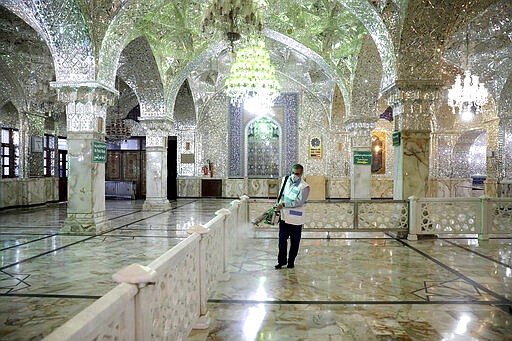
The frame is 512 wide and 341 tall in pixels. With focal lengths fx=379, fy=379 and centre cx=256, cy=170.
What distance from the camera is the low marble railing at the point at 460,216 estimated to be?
5.85 m

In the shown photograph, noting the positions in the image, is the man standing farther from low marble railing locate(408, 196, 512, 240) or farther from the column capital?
the column capital

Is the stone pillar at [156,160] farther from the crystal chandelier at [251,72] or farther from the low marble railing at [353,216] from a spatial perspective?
the low marble railing at [353,216]

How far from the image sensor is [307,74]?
1279 cm

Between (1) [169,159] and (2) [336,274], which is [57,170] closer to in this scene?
(1) [169,159]

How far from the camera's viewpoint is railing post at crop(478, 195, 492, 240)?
5.83 meters

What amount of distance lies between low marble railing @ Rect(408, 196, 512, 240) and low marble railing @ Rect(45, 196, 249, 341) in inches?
150

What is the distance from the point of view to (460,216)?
19.5 ft

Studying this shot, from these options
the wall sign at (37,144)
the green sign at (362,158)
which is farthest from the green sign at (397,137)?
the wall sign at (37,144)

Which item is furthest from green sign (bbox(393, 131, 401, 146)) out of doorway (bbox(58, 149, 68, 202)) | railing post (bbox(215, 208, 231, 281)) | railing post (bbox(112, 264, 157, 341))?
doorway (bbox(58, 149, 68, 202))

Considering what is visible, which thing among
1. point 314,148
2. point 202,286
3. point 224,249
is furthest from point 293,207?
point 314,148

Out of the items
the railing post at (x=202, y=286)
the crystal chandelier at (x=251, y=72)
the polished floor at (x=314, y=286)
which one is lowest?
the polished floor at (x=314, y=286)

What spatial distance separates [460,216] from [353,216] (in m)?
1.64

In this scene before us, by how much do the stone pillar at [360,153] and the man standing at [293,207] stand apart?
621 cm

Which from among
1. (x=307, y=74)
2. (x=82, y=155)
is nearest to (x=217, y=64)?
(x=307, y=74)
